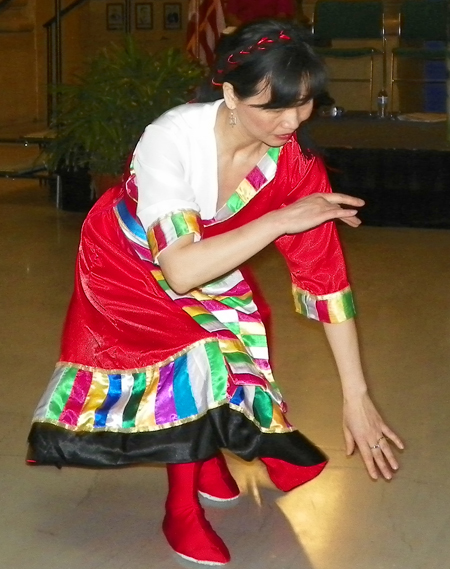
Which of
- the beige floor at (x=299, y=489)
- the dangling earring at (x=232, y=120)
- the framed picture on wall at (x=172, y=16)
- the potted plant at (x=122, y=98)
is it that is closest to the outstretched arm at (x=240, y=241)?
the dangling earring at (x=232, y=120)

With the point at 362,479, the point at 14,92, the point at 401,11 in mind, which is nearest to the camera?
the point at 362,479

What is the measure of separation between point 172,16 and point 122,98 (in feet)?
18.4

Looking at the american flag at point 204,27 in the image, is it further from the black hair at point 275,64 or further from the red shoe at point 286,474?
the black hair at point 275,64

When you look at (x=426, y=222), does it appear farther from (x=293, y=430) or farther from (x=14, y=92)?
(x=14, y=92)

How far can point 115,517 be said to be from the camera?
2123 millimetres

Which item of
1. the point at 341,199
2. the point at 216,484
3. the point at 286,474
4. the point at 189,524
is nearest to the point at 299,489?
the point at 286,474

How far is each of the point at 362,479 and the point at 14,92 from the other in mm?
7974

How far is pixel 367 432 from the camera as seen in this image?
185 centimetres

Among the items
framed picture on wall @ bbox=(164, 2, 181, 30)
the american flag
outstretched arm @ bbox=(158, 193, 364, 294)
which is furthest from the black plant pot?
framed picture on wall @ bbox=(164, 2, 181, 30)

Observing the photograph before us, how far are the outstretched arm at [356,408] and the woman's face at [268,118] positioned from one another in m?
0.39

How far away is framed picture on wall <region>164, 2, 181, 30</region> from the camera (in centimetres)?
1021

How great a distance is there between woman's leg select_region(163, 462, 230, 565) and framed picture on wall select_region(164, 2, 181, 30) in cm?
880

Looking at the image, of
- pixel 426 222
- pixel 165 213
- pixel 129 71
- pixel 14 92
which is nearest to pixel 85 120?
pixel 129 71

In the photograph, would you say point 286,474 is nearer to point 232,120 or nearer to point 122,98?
point 232,120
